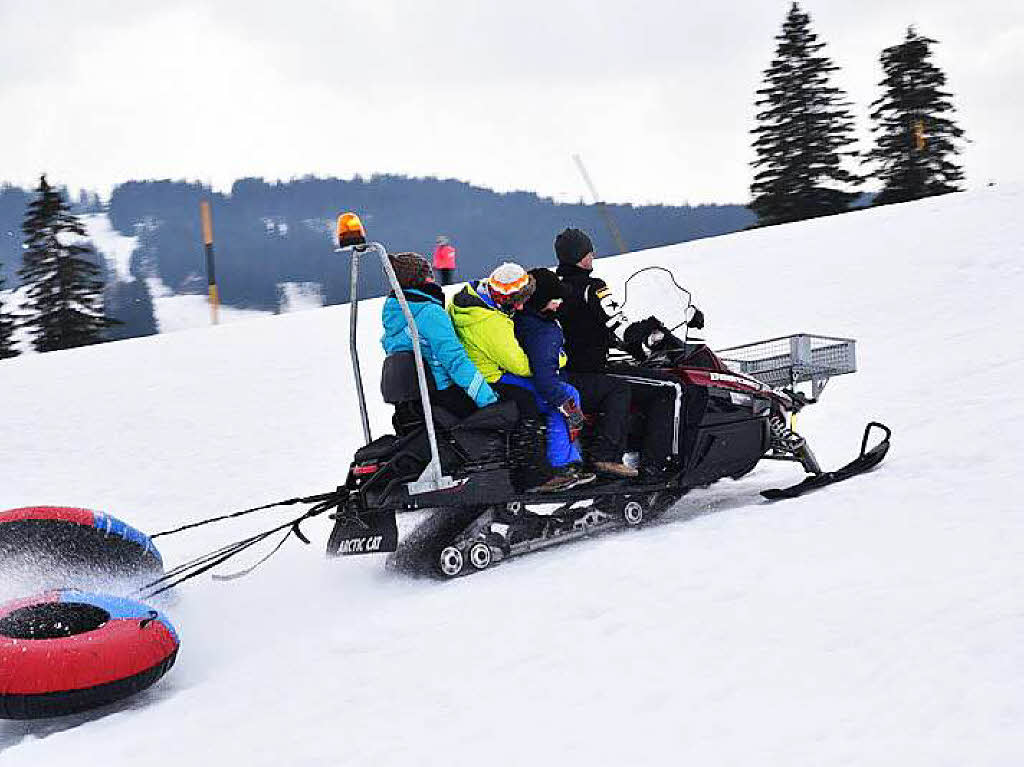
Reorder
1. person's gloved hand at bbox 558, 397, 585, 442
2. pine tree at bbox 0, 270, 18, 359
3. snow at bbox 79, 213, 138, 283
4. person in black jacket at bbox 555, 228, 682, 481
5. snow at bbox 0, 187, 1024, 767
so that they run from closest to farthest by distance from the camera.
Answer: snow at bbox 0, 187, 1024, 767, person's gloved hand at bbox 558, 397, 585, 442, person in black jacket at bbox 555, 228, 682, 481, pine tree at bbox 0, 270, 18, 359, snow at bbox 79, 213, 138, 283

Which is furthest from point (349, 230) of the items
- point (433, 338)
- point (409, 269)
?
point (433, 338)

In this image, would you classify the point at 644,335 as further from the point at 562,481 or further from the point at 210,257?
the point at 210,257

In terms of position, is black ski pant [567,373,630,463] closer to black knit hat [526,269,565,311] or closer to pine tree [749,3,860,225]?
black knit hat [526,269,565,311]

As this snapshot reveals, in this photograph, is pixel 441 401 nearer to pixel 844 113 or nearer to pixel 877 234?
pixel 877 234

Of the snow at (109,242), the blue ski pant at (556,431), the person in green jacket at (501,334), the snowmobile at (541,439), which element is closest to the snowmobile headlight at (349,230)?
the snowmobile at (541,439)

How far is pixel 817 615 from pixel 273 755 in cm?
213

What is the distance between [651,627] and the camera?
178 inches

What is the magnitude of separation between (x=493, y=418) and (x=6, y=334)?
25374mm

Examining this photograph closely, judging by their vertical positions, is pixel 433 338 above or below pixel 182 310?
below

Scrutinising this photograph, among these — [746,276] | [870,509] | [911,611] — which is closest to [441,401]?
[870,509]

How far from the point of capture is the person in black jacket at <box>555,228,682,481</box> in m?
6.81

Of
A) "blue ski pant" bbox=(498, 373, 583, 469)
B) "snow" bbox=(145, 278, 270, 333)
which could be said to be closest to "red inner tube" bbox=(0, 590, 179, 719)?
"blue ski pant" bbox=(498, 373, 583, 469)

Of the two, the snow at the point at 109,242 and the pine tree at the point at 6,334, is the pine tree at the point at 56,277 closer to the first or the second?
the pine tree at the point at 6,334

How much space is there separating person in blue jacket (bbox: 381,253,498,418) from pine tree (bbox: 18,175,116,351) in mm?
24333
